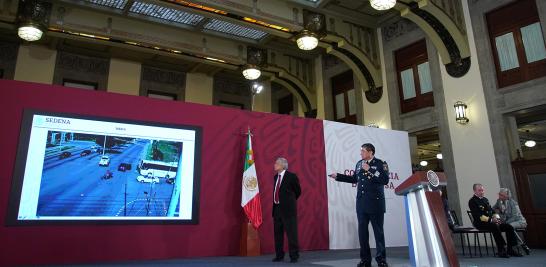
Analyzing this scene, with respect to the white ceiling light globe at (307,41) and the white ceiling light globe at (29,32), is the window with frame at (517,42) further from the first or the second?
the white ceiling light globe at (29,32)

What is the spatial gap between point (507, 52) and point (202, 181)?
6.16 metres

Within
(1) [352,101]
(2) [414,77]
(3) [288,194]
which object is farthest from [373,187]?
(1) [352,101]

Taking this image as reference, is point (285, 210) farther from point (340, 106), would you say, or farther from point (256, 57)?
point (340, 106)

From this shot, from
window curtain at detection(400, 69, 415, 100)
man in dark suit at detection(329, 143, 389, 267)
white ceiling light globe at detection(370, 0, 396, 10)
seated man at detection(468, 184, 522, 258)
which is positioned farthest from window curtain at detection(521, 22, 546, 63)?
man in dark suit at detection(329, 143, 389, 267)

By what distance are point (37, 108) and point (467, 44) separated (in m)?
7.55

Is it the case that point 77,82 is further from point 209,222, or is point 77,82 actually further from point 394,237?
point 394,237

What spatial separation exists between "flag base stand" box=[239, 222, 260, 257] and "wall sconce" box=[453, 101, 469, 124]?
15.4 feet

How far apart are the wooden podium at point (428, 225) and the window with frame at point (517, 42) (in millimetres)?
5398

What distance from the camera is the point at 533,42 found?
6.97 m

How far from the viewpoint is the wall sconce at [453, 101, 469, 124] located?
24.7 ft

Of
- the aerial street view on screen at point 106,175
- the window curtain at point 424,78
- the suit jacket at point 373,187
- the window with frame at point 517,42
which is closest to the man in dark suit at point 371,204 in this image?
the suit jacket at point 373,187

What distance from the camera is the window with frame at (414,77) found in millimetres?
8578

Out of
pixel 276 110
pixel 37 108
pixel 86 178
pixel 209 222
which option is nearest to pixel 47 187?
pixel 86 178

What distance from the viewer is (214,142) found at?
5.73m
